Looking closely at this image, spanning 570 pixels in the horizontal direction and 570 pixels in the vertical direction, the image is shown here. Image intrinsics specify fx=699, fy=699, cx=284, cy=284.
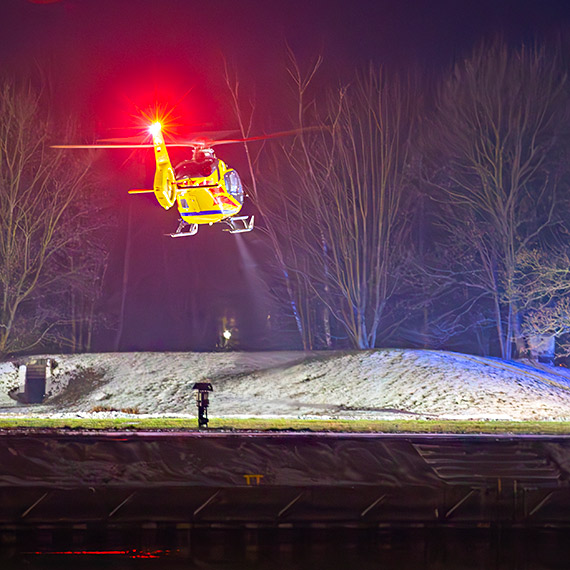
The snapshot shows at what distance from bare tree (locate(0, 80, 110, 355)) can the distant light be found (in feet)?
31.2

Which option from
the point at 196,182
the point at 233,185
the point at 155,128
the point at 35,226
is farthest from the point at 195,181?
the point at 35,226

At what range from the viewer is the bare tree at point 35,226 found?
25969 mm

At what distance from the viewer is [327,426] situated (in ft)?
48.0

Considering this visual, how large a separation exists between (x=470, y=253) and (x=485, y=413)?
32.2ft

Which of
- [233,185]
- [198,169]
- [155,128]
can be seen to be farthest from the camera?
[233,185]

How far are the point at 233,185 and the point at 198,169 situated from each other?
116 centimetres

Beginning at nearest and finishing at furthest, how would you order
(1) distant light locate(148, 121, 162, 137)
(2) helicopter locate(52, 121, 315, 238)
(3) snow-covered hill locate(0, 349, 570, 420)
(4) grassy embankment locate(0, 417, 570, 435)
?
(4) grassy embankment locate(0, 417, 570, 435), (2) helicopter locate(52, 121, 315, 238), (1) distant light locate(148, 121, 162, 137), (3) snow-covered hill locate(0, 349, 570, 420)

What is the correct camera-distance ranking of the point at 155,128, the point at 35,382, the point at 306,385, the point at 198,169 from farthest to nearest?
1. the point at 35,382
2. the point at 306,385
3. the point at 155,128
4. the point at 198,169

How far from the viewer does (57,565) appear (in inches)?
275

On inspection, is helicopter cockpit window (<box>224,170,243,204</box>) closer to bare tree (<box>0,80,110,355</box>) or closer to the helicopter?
the helicopter

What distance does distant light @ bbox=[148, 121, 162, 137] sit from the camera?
725 inches

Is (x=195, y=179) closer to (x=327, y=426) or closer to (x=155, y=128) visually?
(x=155, y=128)

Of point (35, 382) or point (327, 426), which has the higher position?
point (35, 382)

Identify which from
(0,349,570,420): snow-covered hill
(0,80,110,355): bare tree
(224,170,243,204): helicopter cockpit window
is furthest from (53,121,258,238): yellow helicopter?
(0,80,110,355): bare tree
